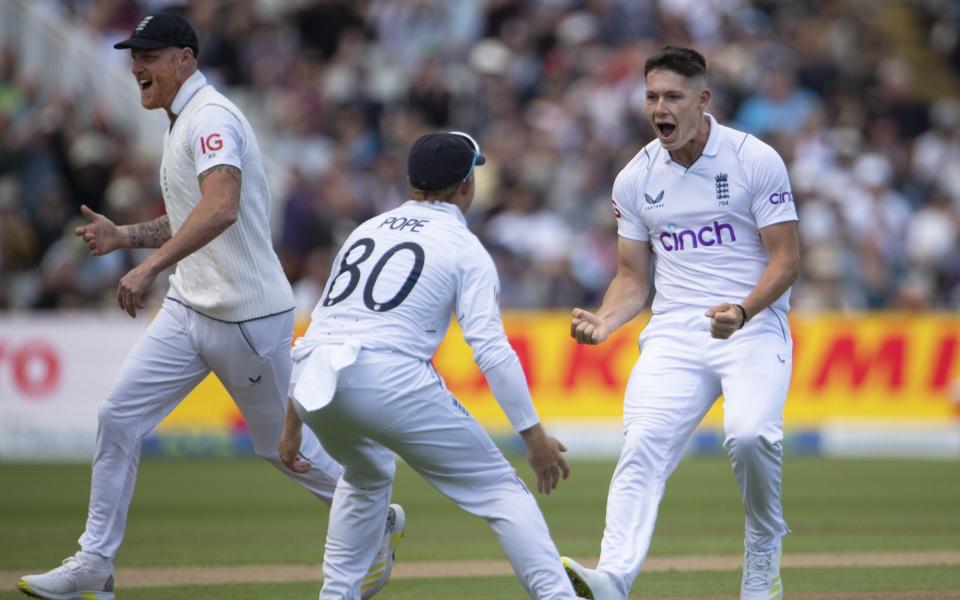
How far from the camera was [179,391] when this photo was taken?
7.99 metres

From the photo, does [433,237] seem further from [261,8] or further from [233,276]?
[261,8]

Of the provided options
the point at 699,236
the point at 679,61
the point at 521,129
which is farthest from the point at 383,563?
the point at 521,129

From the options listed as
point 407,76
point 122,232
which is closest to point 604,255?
point 407,76

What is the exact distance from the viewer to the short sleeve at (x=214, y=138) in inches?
303

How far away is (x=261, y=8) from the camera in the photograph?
73.9 feet

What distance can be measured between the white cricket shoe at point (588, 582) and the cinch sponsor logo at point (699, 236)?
1.65 meters

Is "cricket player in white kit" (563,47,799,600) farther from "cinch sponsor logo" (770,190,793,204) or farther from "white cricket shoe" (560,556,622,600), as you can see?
"white cricket shoe" (560,556,622,600)

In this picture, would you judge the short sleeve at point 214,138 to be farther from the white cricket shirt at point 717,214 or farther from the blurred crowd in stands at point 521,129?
the blurred crowd in stands at point 521,129

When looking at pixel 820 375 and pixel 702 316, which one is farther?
pixel 820 375

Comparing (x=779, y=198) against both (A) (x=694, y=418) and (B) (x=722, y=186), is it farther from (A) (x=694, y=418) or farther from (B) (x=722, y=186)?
(A) (x=694, y=418)

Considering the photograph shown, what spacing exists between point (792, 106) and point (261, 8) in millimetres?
7581

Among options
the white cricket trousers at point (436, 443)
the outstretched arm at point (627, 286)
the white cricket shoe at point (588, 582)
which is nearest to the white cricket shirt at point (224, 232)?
the white cricket trousers at point (436, 443)

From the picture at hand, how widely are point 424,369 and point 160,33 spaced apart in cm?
253

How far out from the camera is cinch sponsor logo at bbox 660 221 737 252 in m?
7.45
